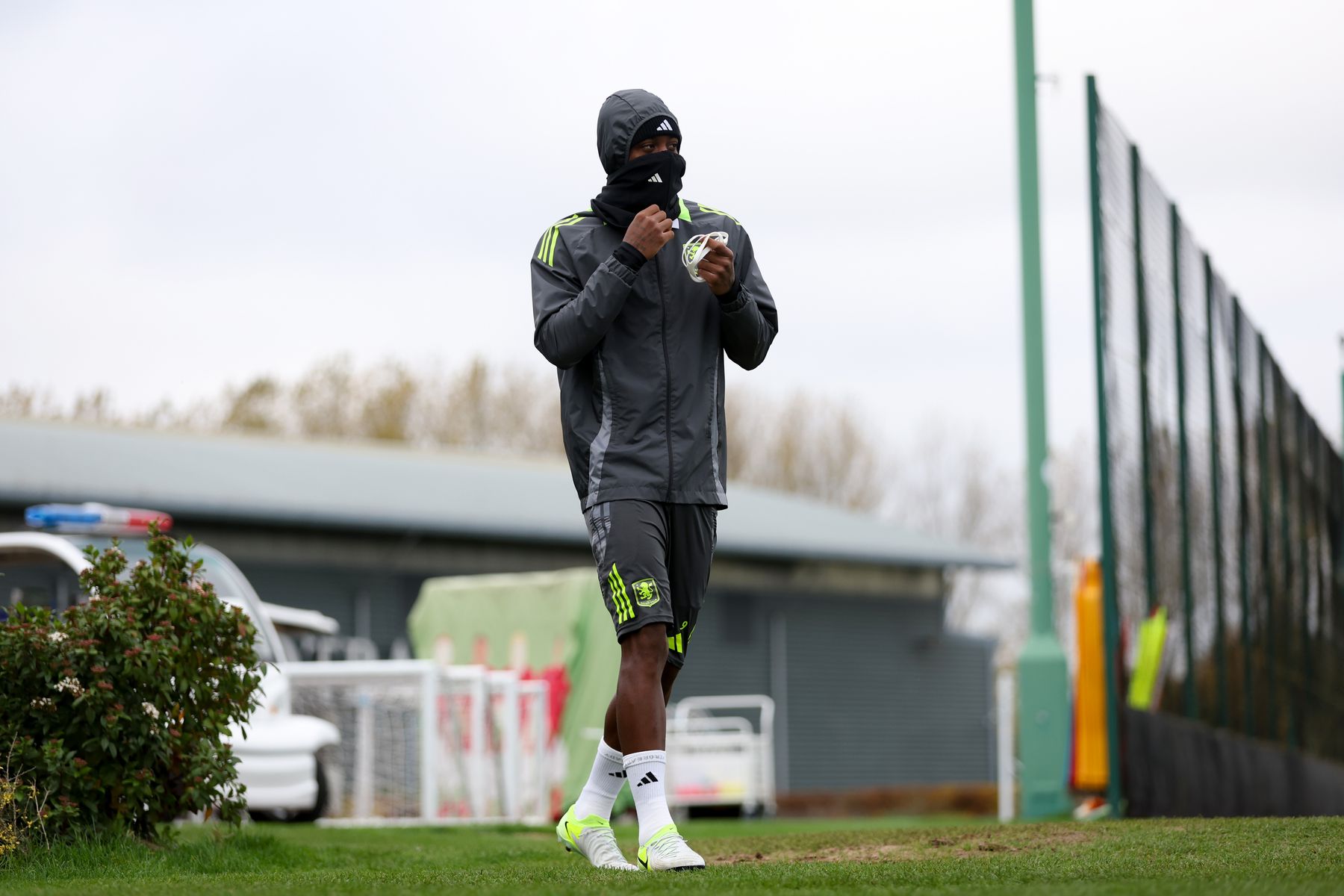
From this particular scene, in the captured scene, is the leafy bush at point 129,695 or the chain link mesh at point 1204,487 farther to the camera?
the chain link mesh at point 1204,487

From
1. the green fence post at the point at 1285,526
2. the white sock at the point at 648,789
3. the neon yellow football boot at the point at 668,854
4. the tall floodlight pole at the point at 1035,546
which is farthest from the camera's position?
the green fence post at the point at 1285,526

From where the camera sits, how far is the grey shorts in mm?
5516

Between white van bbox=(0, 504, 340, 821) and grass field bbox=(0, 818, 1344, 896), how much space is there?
461 centimetres

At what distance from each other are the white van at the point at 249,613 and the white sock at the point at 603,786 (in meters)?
6.59

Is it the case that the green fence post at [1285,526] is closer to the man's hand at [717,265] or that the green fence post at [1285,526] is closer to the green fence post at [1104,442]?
the green fence post at [1104,442]

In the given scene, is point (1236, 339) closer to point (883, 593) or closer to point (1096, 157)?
point (1096, 157)

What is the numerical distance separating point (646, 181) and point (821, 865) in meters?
2.13

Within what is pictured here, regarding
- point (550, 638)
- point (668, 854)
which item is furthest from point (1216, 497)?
point (668, 854)

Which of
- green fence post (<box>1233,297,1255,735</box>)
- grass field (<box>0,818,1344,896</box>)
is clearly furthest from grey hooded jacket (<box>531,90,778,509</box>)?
green fence post (<box>1233,297,1255,735</box>)

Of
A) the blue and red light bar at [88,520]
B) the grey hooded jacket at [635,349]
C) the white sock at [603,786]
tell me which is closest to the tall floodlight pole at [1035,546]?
the blue and red light bar at [88,520]

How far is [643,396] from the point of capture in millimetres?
5715

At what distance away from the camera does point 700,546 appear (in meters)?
5.80

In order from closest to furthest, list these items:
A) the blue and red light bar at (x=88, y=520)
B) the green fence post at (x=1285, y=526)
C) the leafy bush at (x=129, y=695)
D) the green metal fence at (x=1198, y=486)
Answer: the leafy bush at (x=129, y=695), the green metal fence at (x=1198, y=486), the blue and red light bar at (x=88, y=520), the green fence post at (x=1285, y=526)

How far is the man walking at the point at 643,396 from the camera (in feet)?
18.2
